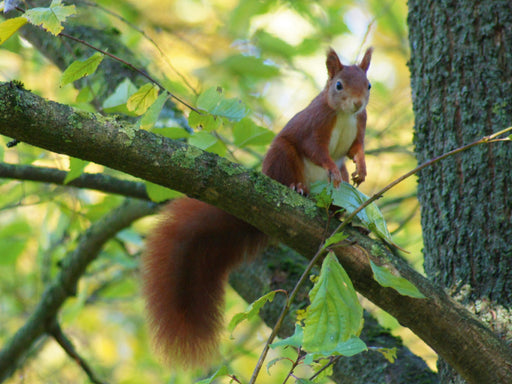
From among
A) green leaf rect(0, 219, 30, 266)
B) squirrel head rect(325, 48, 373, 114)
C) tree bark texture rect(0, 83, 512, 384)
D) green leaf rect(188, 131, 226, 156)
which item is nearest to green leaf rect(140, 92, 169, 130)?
tree bark texture rect(0, 83, 512, 384)

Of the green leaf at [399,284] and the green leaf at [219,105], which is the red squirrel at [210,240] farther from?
the green leaf at [399,284]

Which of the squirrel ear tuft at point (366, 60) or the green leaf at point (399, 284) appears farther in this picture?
the squirrel ear tuft at point (366, 60)

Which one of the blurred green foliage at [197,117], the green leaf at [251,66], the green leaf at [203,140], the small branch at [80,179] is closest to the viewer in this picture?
the green leaf at [203,140]

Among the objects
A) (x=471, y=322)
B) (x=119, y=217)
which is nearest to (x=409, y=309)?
(x=471, y=322)

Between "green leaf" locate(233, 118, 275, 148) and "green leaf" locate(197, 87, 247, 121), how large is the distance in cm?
20

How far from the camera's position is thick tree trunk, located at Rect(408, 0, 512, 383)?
167 cm

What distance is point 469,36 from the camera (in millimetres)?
1923

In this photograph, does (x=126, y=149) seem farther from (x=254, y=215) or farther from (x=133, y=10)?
(x=133, y=10)

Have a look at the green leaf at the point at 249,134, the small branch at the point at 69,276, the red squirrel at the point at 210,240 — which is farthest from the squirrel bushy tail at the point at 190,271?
the small branch at the point at 69,276

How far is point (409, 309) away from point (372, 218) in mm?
236

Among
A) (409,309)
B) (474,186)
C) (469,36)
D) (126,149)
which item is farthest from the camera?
(469,36)

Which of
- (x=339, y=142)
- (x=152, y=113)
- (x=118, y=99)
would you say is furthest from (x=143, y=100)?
(x=339, y=142)

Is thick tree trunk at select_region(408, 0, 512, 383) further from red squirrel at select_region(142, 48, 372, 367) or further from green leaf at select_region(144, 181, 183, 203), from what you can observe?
green leaf at select_region(144, 181, 183, 203)

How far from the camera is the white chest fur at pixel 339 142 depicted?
6.65ft
